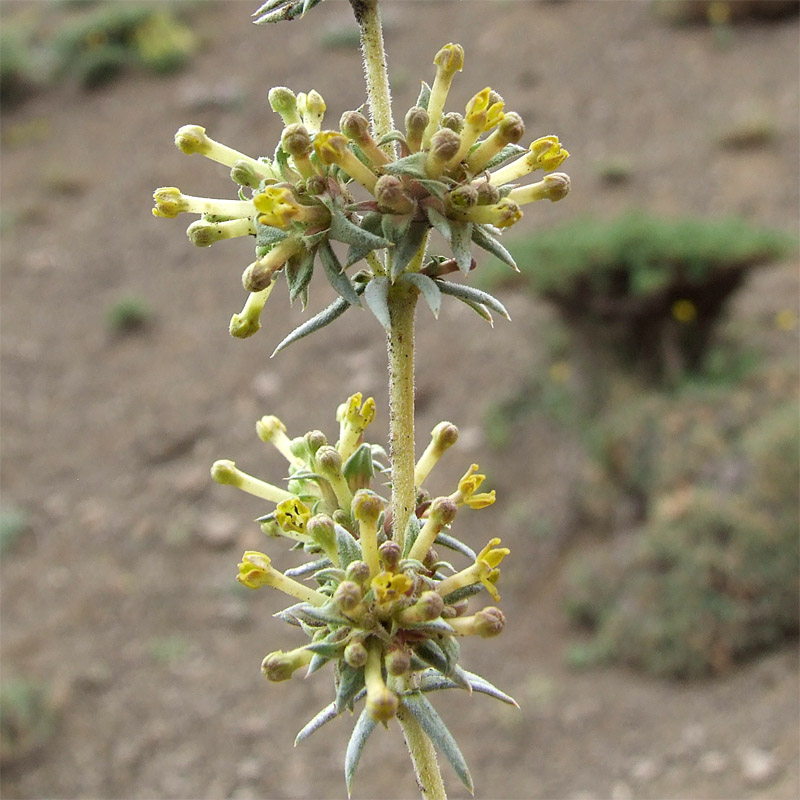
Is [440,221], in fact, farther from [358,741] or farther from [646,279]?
[646,279]

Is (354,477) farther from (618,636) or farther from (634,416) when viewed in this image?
(634,416)

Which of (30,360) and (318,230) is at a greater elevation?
(318,230)

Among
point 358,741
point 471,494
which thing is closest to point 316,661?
point 358,741

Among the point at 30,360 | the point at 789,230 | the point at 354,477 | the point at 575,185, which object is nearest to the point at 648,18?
the point at 575,185

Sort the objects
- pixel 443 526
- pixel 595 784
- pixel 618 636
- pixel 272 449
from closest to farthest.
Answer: pixel 443 526 → pixel 595 784 → pixel 618 636 → pixel 272 449

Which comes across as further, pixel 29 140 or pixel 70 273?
pixel 29 140

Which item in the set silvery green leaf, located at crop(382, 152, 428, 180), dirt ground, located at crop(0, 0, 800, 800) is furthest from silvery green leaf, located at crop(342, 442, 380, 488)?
dirt ground, located at crop(0, 0, 800, 800)
